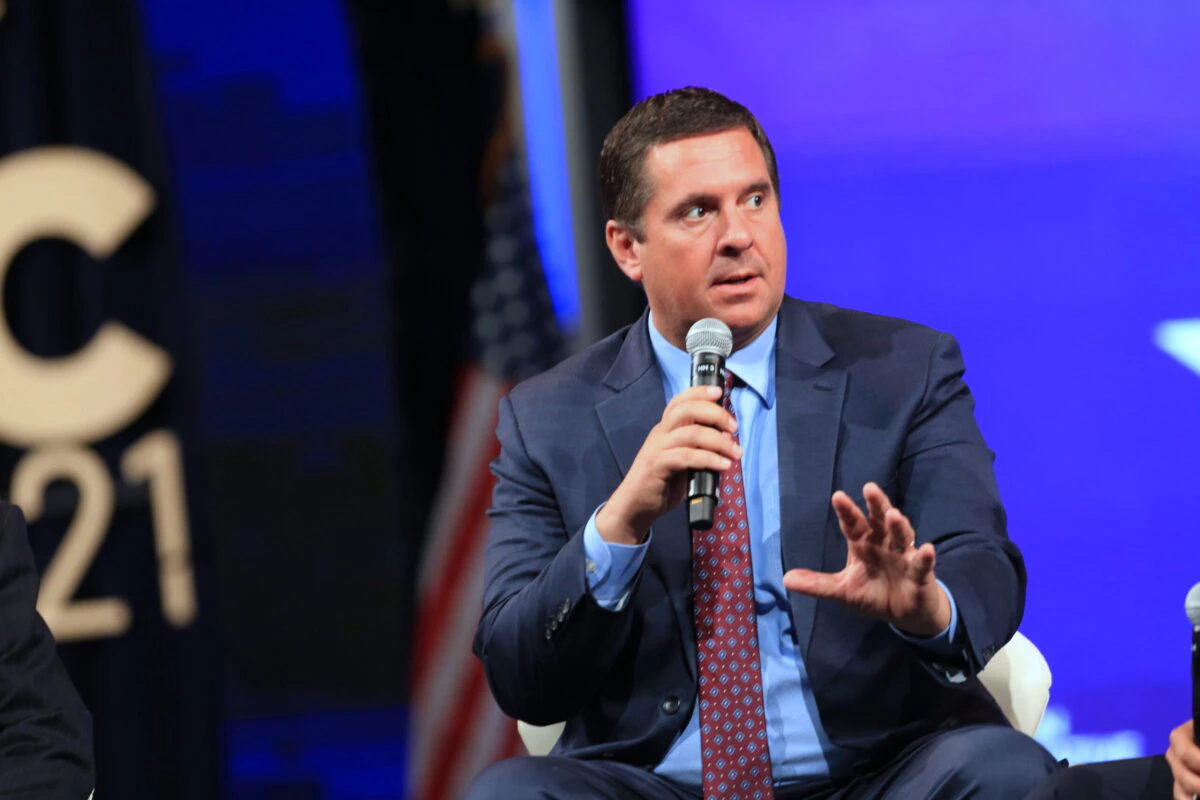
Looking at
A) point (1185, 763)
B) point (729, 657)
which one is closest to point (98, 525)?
point (729, 657)

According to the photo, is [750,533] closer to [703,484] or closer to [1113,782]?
[703,484]

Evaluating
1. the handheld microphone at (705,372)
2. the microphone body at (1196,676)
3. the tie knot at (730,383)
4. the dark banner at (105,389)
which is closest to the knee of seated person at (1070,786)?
the microphone body at (1196,676)

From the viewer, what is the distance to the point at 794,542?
6.78 feet

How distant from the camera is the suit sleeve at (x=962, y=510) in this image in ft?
6.22

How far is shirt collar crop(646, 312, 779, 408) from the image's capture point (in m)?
2.20

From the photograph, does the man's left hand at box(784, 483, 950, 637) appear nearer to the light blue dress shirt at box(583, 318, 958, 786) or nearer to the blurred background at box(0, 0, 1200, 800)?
the light blue dress shirt at box(583, 318, 958, 786)

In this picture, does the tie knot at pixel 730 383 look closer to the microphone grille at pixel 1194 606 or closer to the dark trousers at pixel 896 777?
the dark trousers at pixel 896 777

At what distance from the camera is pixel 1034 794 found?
1720 mm

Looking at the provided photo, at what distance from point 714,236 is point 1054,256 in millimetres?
1214

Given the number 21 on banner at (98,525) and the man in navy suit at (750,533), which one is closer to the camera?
the man in navy suit at (750,533)

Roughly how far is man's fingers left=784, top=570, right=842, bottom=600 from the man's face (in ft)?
1.55

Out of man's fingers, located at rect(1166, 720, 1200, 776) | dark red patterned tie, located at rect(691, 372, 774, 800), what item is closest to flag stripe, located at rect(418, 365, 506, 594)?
dark red patterned tie, located at rect(691, 372, 774, 800)

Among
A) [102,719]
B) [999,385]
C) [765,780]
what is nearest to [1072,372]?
[999,385]

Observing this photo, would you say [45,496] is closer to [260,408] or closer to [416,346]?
[260,408]
